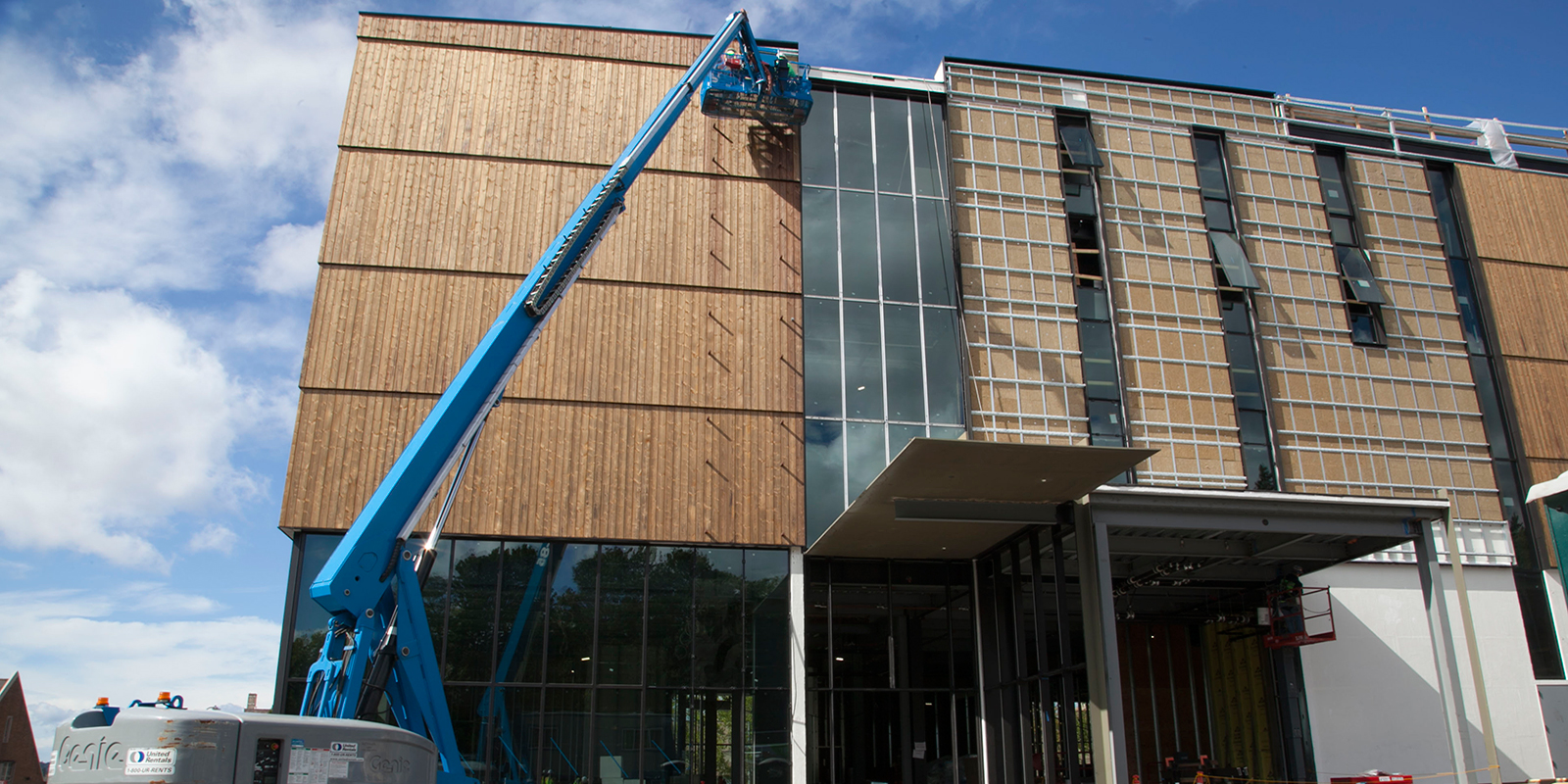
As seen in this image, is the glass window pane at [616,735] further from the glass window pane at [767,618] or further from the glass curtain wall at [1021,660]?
the glass curtain wall at [1021,660]

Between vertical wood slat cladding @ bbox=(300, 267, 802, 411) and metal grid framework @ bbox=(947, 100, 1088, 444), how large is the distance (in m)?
4.74

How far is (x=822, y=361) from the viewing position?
23.5 m

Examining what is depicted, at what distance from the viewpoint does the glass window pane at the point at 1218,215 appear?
89.4ft

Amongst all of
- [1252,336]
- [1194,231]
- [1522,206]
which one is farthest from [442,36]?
[1522,206]

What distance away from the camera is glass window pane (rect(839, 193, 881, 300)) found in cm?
2442

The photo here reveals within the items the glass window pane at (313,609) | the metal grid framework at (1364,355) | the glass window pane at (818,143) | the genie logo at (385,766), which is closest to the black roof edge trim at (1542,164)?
the metal grid framework at (1364,355)

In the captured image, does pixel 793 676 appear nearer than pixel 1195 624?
Yes

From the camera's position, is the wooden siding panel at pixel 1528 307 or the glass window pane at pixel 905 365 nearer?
the glass window pane at pixel 905 365

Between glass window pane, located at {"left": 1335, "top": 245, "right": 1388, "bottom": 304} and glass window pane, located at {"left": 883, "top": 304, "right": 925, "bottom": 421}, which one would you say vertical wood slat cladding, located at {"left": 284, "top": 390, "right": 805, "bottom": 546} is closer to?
glass window pane, located at {"left": 883, "top": 304, "right": 925, "bottom": 421}

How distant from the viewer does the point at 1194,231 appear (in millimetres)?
→ 26750

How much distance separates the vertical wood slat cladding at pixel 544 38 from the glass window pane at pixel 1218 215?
1431cm

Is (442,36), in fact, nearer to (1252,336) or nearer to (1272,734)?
(1252,336)

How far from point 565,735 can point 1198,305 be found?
18.7 m

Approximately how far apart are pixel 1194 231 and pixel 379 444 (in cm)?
2107
